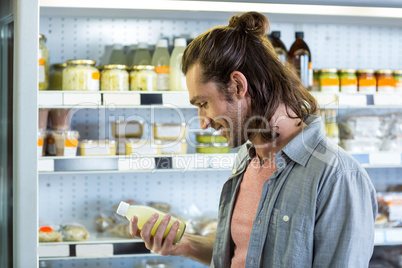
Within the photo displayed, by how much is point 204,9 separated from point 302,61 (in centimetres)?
62

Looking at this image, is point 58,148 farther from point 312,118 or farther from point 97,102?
point 312,118

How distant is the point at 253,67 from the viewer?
1202 millimetres

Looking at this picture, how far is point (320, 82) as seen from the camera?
2336 millimetres

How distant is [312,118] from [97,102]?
1.15 meters

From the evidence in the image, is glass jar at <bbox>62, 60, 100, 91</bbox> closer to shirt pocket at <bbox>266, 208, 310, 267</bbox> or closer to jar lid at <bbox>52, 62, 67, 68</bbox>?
jar lid at <bbox>52, 62, 67, 68</bbox>

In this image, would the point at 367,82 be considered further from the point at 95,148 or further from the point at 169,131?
the point at 95,148

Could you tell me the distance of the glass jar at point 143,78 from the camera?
212 cm

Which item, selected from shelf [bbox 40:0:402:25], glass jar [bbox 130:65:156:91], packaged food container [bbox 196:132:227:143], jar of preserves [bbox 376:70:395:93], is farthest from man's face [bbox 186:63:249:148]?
jar of preserves [bbox 376:70:395:93]

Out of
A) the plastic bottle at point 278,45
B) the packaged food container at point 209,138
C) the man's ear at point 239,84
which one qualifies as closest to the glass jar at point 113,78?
the packaged food container at point 209,138

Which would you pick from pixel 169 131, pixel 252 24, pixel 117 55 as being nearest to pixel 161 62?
pixel 117 55

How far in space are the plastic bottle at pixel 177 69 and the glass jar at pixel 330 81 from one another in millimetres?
729

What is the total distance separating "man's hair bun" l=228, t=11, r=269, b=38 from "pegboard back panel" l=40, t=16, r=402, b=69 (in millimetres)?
1228

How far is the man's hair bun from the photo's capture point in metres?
1.24

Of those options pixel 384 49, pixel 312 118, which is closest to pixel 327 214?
pixel 312 118
